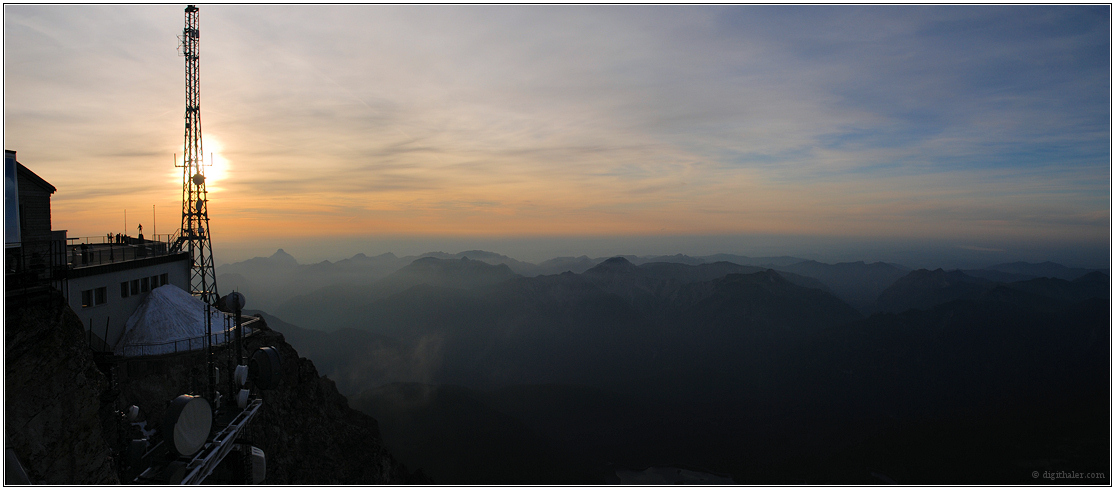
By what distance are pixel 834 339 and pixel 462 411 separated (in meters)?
152

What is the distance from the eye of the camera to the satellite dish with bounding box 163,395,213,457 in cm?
1317

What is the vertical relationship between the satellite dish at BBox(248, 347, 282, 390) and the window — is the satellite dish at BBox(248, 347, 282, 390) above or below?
below

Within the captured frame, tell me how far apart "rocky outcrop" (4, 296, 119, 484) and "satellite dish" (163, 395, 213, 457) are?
2.01 metres

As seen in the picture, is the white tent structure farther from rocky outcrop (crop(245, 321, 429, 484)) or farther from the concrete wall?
rocky outcrop (crop(245, 321, 429, 484))

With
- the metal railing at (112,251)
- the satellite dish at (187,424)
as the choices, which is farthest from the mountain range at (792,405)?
the satellite dish at (187,424)

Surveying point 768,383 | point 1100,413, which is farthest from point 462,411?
point 1100,413

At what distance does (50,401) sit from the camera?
12547 millimetres

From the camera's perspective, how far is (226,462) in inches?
720

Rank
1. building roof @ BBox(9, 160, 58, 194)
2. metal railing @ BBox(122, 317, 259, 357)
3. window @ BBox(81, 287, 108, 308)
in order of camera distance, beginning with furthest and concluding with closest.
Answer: metal railing @ BBox(122, 317, 259, 357), window @ BBox(81, 287, 108, 308), building roof @ BBox(9, 160, 58, 194)

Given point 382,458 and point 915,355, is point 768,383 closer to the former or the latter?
point 915,355

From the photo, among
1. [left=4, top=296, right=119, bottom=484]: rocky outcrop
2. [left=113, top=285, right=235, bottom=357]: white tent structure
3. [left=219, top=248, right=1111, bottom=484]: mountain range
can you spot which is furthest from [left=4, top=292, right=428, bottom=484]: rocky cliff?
[left=219, top=248, right=1111, bottom=484]: mountain range

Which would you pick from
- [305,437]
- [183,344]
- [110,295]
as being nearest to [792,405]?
[305,437]

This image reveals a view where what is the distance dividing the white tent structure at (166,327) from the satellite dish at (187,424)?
10562mm

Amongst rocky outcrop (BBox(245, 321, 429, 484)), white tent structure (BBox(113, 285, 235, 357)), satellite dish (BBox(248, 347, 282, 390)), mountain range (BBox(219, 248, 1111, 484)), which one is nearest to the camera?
satellite dish (BBox(248, 347, 282, 390))
